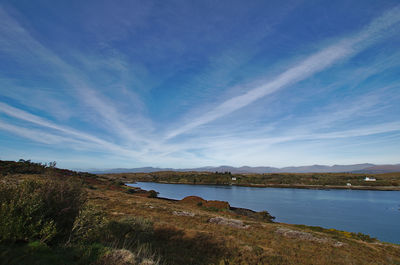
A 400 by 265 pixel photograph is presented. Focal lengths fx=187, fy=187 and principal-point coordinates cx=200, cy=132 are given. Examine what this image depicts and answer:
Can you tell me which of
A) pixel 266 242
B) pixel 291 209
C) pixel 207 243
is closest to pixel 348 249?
pixel 266 242

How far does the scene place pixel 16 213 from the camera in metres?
6.05

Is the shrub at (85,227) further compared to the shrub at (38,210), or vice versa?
the shrub at (85,227)

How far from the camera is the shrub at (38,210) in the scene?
569 centimetres

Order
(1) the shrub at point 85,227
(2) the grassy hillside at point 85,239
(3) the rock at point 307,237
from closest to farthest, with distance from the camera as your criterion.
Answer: (2) the grassy hillside at point 85,239
(1) the shrub at point 85,227
(3) the rock at point 307,237

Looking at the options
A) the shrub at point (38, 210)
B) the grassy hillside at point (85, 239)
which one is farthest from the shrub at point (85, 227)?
the shrub at point (38, 210)

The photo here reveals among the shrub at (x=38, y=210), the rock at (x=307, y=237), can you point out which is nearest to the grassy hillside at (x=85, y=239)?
the shrub at (x=38, y=210)

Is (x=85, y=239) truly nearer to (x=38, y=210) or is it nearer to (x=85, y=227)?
(x=85, y=227)

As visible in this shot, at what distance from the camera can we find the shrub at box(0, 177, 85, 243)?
5688 millimetres

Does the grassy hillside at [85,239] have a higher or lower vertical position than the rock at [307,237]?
higher

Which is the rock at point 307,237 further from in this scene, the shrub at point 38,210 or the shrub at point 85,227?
the shrub at point 38,210

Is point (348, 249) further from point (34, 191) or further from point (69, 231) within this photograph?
point (34, 191)

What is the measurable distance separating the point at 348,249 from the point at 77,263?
21896 mm

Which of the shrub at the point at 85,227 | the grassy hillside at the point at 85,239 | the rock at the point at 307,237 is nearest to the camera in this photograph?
the grassy hillside at the point at 85,239

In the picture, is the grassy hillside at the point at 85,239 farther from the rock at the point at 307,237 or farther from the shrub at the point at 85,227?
the rock at the point at 307,237
